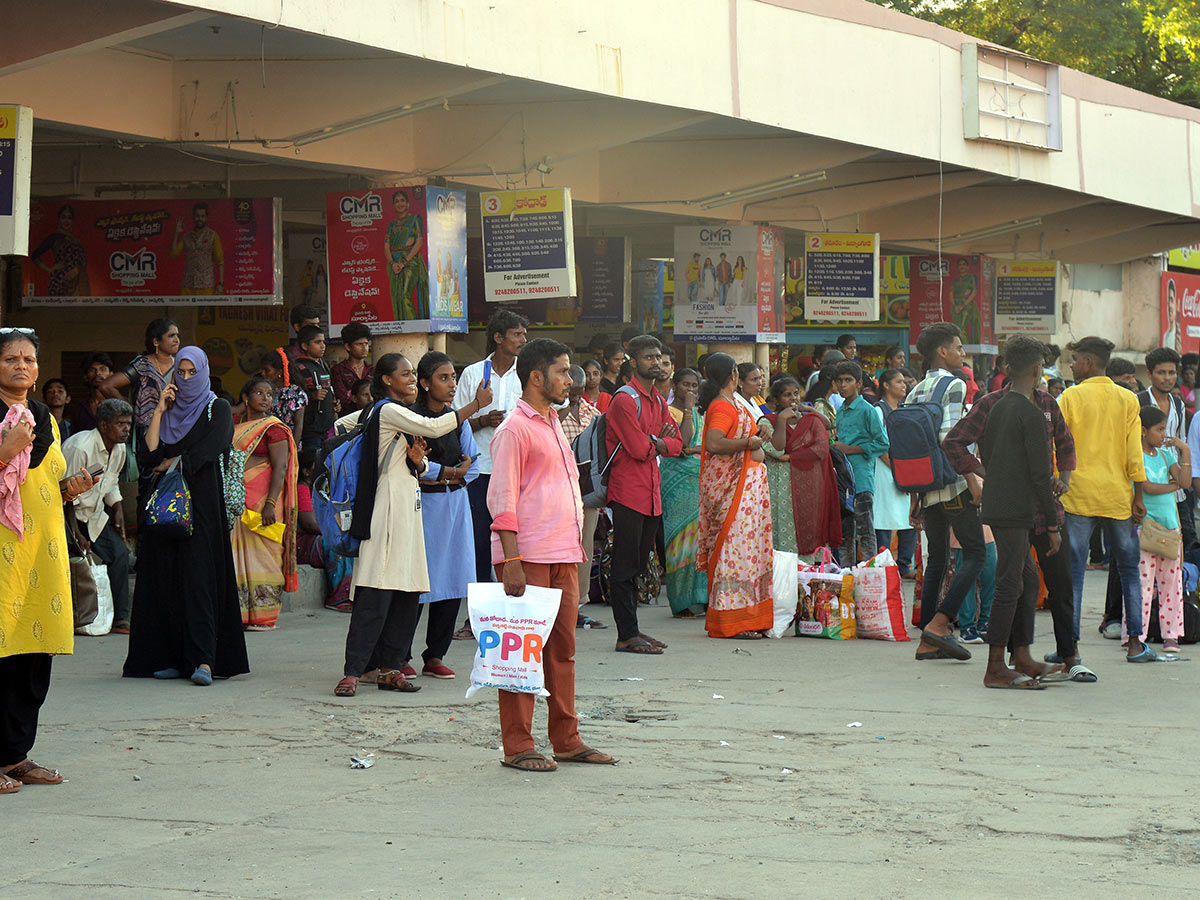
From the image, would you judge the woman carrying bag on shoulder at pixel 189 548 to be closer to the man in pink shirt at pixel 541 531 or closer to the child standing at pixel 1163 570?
the man in pink shirt at pixel 541 531

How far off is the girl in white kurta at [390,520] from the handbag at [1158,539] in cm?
437

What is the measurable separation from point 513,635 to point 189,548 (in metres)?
2.83

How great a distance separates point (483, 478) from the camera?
9352 mm

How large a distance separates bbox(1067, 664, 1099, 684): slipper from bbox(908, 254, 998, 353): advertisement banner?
41.5ft

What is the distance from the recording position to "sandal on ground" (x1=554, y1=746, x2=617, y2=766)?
6.34m

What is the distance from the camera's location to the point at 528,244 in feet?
42.6

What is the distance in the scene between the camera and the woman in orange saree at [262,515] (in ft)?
33.9

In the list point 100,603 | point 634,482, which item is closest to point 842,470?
point 634,482

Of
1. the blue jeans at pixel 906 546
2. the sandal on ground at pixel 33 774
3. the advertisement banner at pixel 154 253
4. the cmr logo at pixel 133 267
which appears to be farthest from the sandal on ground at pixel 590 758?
the cmr logo at pixel 133 267

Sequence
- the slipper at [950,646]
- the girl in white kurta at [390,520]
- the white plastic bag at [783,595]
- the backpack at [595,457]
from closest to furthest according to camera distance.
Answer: the girl in white kurta at [390,520], the slipper at [950,646], the backpack at [595,457], the white plastic bag at [783,595]

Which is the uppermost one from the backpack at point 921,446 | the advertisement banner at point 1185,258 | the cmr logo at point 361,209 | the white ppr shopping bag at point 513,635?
the advertisement banner at point 1185,258

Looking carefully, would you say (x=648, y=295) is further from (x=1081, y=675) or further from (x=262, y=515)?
(x=1081, y=675)

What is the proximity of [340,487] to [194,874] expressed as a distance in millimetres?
3475

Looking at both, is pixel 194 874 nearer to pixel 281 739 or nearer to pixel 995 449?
pixel 281 739
